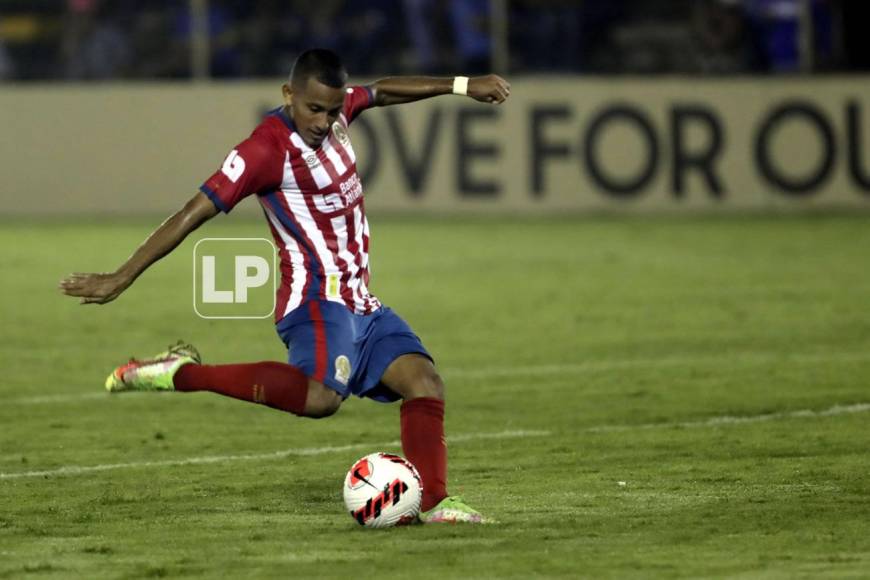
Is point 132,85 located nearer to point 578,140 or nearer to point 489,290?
point 578,140

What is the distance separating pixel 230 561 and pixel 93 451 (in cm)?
271

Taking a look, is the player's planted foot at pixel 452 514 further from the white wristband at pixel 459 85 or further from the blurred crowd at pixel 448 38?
the blurred crowd at pixel 448 38

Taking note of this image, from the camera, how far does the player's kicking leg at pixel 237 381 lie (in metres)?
6.96

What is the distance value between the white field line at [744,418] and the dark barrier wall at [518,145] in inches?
541

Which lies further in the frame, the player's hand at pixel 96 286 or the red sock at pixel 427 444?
the red sock at pixel 427 444

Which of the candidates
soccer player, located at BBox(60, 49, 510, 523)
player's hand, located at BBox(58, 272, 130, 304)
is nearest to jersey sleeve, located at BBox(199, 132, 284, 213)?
soccer player, located at BBox(60, 49, 510, 523)

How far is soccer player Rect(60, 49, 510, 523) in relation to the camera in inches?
268

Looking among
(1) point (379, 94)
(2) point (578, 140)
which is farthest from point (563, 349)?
(2) point (578, 140)

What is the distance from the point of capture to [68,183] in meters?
23.5

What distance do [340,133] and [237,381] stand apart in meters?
1.03

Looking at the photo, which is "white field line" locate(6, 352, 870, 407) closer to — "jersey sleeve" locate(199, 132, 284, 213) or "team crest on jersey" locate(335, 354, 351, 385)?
"team crest on jersey" locate(335, 354, 351, 385)

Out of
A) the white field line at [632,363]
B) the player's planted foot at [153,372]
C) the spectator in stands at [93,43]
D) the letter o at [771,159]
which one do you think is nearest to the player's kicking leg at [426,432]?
the player's planted foot at [153,372]
